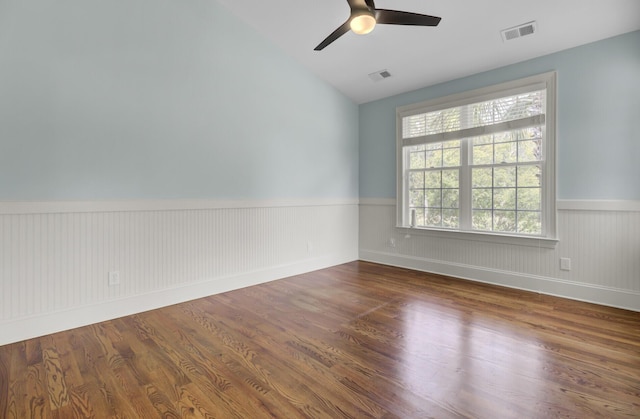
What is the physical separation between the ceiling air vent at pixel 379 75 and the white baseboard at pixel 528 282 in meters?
2.60

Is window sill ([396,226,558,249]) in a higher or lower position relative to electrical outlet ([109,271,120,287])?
higher

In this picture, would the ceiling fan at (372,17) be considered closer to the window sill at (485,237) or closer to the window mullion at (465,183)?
the window mullion at (465,183)

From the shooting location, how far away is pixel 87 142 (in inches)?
112

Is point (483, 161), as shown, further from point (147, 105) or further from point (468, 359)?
point (147, 105)

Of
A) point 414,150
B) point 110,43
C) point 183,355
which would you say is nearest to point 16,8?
point 110,43

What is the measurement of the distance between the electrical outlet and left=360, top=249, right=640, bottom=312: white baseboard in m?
3.63

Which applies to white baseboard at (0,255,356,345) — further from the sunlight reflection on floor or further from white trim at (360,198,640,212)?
white trim at (360,198,640,212)

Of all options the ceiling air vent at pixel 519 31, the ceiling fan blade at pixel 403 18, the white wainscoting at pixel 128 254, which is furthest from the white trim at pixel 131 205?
the ceiling air vent at pixel 519 31

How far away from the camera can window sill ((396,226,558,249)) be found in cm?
364

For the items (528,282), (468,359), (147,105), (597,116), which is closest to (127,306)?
(147,105)

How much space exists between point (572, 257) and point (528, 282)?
52cm

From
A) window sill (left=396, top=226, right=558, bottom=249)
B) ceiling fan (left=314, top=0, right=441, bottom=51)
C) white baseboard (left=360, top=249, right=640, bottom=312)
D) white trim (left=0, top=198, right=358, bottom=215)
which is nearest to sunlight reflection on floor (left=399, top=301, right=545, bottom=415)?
white baseboard (left=360, top=249, right=640, bottom=312)

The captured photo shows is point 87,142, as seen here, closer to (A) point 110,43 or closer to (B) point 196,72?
(A) point 110,43

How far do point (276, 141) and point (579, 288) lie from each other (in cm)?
382
